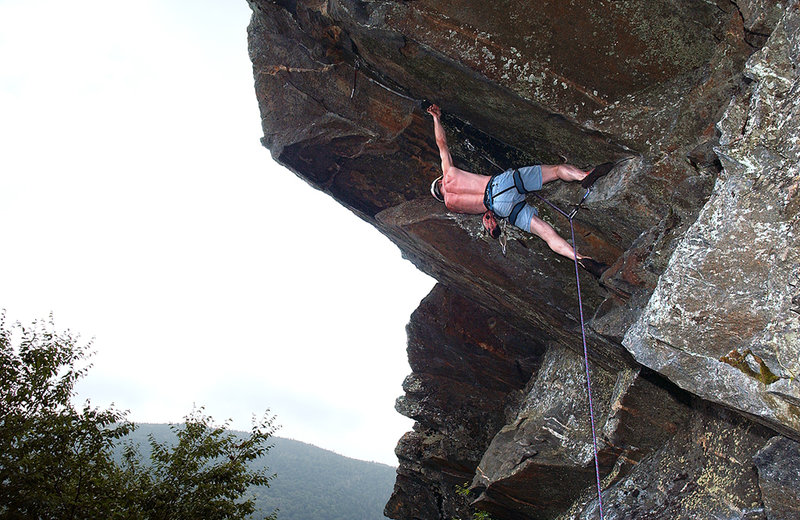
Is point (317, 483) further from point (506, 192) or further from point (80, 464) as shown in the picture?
point (506, 192)

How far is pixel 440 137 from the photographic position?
315 inches

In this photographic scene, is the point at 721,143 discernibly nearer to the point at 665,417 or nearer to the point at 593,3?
the point at 593,3

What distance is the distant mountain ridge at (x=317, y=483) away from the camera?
6756cm

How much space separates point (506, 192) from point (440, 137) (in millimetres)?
1392

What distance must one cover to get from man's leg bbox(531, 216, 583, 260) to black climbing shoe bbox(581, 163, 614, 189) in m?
0.91

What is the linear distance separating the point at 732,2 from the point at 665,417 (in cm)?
612

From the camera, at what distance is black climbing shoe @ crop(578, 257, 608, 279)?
7.90 metres

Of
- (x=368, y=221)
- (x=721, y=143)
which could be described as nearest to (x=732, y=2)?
(x=721, y=143)

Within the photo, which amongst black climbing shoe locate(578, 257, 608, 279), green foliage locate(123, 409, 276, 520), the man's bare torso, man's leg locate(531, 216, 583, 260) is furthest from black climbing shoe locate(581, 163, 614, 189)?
green foliage locate(123, 409, 276, 520)

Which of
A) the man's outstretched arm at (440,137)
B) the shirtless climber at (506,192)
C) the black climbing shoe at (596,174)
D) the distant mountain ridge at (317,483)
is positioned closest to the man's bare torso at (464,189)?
the shirtless climber at (506,192)

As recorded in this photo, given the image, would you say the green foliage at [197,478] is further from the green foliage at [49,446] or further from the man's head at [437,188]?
the man's head at [437,188]

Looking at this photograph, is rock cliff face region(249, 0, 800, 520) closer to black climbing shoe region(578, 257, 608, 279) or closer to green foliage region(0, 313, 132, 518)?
black climbing shoe region(578, 257, 608, 279)

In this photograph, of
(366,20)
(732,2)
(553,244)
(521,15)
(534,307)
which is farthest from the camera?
(534,307)

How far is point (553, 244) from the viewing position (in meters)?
7.89
